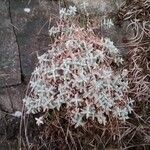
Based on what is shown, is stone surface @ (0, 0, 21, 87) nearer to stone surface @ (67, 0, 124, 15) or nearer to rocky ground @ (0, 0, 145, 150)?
rocky ground @ (0, 0, 145, 150)

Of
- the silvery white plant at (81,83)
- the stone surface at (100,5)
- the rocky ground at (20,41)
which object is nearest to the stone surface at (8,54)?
the rocky ground at (20,41)

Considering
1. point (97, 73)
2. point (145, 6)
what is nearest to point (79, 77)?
point (97, 73)

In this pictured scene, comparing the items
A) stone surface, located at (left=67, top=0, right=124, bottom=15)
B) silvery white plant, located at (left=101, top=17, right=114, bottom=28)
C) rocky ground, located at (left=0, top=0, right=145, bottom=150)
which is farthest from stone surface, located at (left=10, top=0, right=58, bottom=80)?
silvery white plant, located at (left=101, top=17, right=114, bottom=28)

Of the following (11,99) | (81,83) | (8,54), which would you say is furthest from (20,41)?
(81,83)

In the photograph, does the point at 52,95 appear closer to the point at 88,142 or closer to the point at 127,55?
the point at 88,142

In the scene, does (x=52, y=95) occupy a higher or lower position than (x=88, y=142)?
higher

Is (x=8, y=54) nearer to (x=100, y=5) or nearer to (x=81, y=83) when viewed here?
(x=81, y=83)

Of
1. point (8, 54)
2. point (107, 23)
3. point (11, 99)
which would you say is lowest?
point (11, 99)
